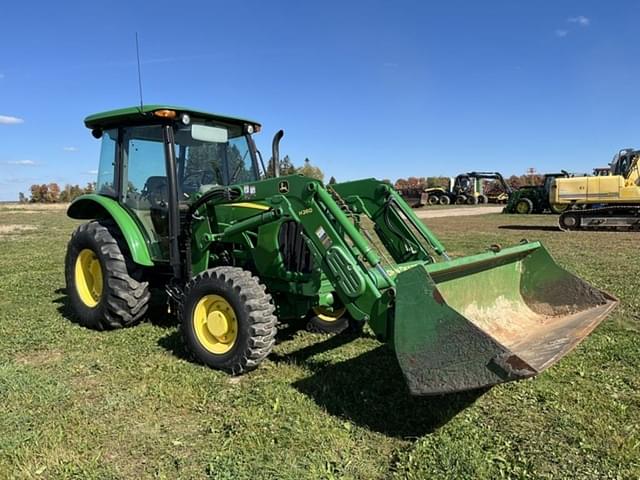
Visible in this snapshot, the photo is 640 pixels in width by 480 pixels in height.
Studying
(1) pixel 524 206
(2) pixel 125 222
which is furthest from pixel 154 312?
(1) pixel 524 206

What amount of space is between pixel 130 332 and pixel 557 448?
423cm

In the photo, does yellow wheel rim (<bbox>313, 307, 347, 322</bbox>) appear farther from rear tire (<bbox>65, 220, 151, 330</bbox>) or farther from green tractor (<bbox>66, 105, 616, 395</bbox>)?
rear tire (<bbox>65, 220, 151, 330</bbox>)

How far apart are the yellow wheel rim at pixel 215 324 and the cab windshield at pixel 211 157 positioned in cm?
140

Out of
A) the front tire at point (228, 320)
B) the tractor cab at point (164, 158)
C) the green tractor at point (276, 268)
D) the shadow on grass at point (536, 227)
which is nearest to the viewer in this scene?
the green tractor at point (276, 268)

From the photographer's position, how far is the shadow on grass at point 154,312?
6013mm

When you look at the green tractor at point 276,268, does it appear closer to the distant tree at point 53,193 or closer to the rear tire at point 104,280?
the rear tire at point 104,280

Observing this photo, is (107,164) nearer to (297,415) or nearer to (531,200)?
(297,415)

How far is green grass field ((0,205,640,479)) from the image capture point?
10.0 feet

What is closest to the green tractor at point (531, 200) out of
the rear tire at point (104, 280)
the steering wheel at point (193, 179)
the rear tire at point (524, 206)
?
the rear tire at point (524, 206)

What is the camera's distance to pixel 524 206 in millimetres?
26266

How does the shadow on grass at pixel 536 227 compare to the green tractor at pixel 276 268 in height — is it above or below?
below

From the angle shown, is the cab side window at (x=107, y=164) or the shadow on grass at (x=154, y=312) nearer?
the cab side window at (x=107, y=164)

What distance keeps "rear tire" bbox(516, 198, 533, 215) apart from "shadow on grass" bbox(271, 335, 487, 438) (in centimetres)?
2359

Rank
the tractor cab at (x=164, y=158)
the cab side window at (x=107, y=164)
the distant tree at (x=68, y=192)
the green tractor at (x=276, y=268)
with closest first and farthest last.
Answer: the green tractor at (x=276, y=268) < the tractor cab at (x=164, y=158) < the cab side window at (x=107, y=164) < the distant tree at (x=68, y=192)
